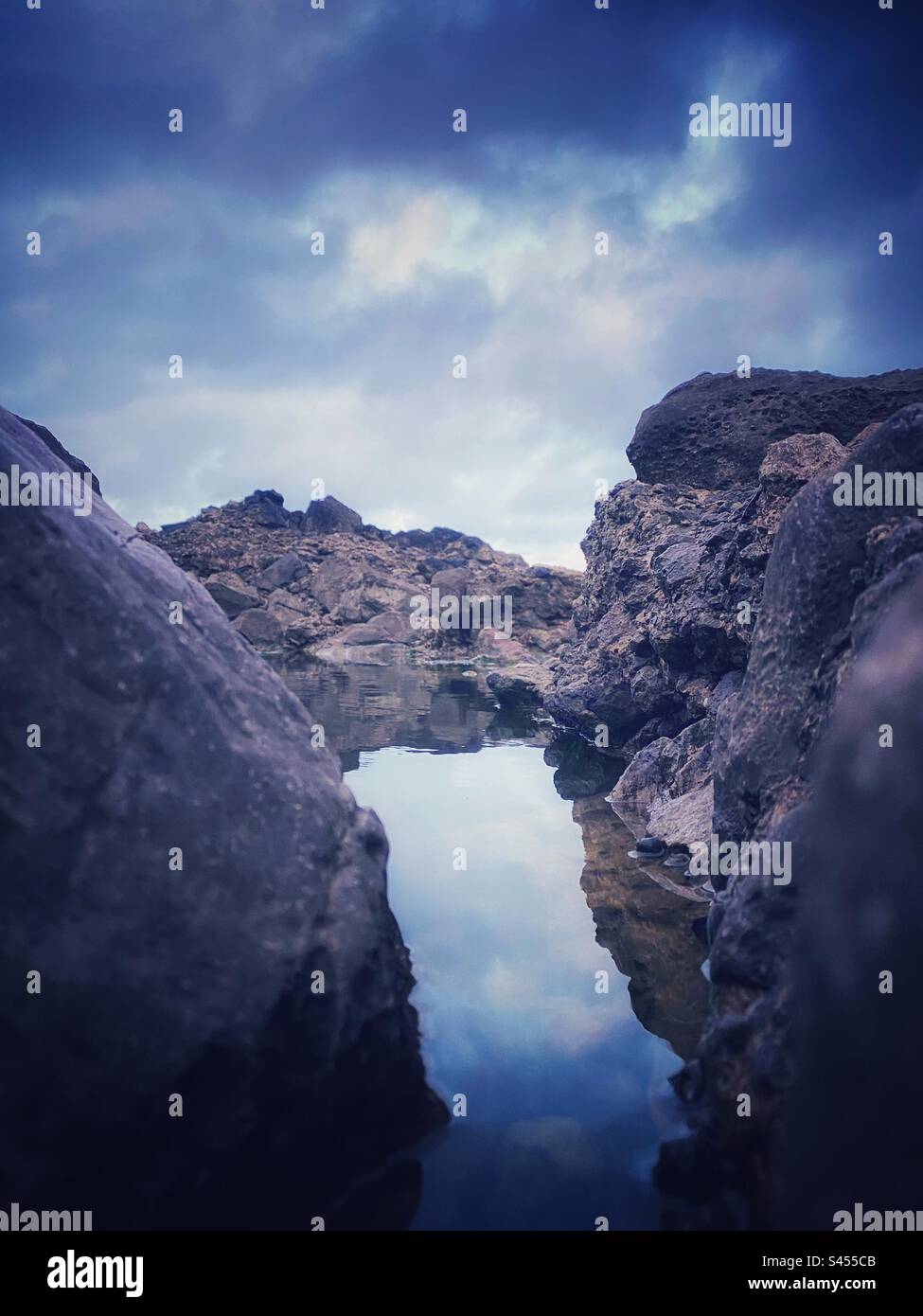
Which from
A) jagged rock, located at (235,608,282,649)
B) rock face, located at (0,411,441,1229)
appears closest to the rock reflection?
rock face, located at (0,411,441,1229)

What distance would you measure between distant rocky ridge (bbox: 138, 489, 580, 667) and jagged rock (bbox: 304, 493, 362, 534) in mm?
131

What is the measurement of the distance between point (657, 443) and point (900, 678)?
46.9ft

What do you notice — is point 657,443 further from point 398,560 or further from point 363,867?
point 398,560

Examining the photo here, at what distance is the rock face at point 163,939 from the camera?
2.32 meters

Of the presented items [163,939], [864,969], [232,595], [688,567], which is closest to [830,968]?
[864,969]

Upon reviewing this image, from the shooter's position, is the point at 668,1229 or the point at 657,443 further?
the point at 657,443

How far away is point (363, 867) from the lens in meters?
3.28

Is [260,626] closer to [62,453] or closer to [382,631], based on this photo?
[382,631]

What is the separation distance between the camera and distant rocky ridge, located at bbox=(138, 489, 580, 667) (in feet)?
126

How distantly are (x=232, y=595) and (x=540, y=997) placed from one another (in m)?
44.2

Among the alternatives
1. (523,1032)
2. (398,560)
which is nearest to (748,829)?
(523,1032)

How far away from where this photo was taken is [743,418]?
14.7 meters

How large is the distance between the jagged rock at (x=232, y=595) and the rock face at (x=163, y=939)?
1636 inches

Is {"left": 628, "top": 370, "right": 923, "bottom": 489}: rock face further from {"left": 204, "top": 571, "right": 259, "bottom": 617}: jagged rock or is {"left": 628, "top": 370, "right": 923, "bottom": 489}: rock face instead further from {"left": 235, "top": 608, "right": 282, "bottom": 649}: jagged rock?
{"left": 204, "top": 571, "right": 259, "bottom": 617}: jagged rock
